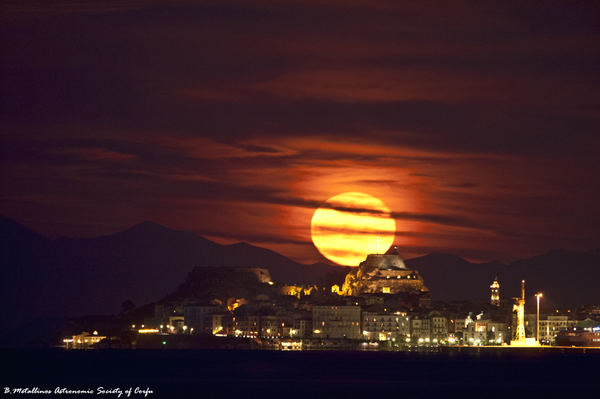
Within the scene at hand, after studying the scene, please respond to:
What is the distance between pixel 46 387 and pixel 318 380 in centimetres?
2956

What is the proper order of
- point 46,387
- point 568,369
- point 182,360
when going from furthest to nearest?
point 182,360, point 568,369, point 46,387

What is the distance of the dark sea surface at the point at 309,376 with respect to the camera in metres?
107

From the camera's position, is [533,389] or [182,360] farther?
[182,360]

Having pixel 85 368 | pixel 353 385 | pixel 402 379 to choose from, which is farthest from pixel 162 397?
pixel 85 368

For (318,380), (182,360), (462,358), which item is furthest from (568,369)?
(182,360)

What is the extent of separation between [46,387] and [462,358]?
8327 cm

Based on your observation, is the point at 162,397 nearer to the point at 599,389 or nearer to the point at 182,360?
the point at 599,389

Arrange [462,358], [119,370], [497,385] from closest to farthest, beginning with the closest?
1. [497,385]
2. [119,370]
3. [462,358]

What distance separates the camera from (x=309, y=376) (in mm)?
126438

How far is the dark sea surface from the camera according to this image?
10694 cm

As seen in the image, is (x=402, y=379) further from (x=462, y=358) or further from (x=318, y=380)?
(x=462, y=358)

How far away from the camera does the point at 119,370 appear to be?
13438cm

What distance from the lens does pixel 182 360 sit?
161000 mm

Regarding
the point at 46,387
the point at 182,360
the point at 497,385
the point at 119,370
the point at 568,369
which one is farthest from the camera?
the point at 182,360
